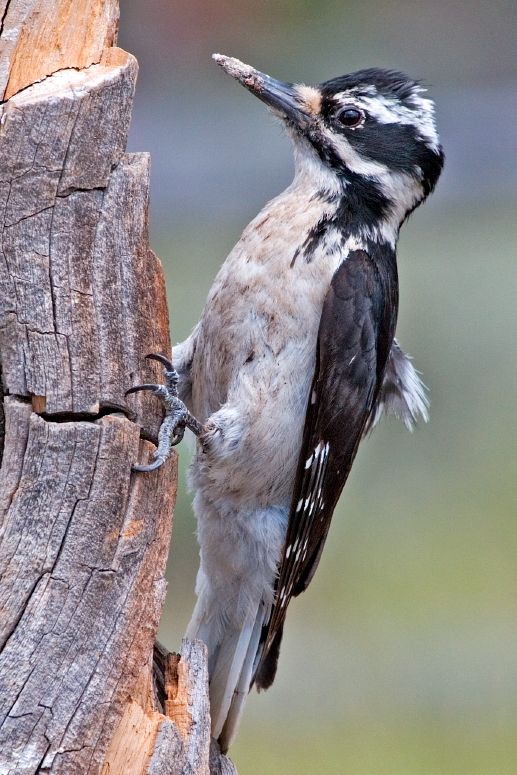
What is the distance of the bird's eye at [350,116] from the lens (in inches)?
126

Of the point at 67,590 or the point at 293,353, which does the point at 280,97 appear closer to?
the point at 293,353

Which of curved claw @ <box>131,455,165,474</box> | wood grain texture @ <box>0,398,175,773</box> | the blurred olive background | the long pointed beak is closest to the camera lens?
wood grain texture @ <box>0,398,175,773</box>

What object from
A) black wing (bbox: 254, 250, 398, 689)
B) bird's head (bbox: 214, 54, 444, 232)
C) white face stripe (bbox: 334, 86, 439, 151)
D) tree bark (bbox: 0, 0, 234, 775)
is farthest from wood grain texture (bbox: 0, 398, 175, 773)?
white face stripe (bbox: 334, 86, 439, 151)

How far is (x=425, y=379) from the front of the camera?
23.6 feet

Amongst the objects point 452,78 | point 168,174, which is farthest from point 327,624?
point 452,78

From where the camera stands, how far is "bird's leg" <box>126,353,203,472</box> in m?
2.43

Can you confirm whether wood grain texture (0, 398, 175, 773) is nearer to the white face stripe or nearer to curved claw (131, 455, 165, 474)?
curved claw (131, 455, 165, 474)

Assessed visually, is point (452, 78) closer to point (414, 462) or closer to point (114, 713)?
point (414, 462)

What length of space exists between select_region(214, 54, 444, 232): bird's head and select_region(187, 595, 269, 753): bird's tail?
126 cm

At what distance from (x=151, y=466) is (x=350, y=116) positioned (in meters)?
1.33

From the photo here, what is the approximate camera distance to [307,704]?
18.9 ft

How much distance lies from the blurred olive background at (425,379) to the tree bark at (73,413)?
3233mm

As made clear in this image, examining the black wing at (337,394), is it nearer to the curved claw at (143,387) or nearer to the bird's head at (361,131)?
the bird's head at (361,131)

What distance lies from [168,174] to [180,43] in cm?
110
